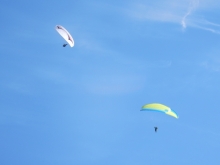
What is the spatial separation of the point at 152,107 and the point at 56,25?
62.0 feet

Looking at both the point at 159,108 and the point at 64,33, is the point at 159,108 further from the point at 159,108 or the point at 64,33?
the point at 64,33

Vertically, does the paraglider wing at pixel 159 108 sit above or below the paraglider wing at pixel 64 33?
below

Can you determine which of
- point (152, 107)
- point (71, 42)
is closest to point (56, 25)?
point (71, 42)

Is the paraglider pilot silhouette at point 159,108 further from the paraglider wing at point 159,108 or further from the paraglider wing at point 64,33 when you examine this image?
the paraglider wing at point 64,33

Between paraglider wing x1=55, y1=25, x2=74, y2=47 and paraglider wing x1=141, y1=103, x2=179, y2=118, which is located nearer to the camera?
paraglider wing x1=141, y1=103, x2=179, y2=118

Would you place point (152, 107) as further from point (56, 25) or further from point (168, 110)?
point (56, 25)

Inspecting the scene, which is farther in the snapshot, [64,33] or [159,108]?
[64,33]

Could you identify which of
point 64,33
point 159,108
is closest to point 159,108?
point 159,108

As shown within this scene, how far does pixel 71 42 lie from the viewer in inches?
2707

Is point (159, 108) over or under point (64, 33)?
under

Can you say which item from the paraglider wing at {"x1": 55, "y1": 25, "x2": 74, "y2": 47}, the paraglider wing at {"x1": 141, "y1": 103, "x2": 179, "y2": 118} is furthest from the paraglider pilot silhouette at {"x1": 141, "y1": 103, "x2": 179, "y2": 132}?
the paraglider wing at {"x1": 55, "y1": 25, "x2": 74, "y2": 47}

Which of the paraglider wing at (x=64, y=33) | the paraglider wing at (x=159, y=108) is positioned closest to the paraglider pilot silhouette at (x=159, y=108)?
the paraglider wing at (x=159, y=108)

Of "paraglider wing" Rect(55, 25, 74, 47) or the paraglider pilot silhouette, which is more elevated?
"paraglider wing" Rect(55, 25, 74, 47)

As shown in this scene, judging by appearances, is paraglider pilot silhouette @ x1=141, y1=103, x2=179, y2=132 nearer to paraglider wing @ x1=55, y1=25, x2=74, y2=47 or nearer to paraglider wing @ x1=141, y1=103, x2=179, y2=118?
paraglider wing @ x1=141, y1=103, x2=179, y2=118
